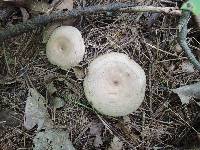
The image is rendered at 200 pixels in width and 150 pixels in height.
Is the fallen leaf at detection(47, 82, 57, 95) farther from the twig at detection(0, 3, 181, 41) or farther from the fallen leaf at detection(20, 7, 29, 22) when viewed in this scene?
the fallen leaf at detection(20, 7, 29, 22)

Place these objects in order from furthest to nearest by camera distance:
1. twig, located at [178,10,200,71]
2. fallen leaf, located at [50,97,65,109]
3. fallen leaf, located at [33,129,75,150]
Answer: fallen leaf, located at [50,97,65,109], fallen leaf, located at [33,129,75,150], twig, located at [178,10,200,71]

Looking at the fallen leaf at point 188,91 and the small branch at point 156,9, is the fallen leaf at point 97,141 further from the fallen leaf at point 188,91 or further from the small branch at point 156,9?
the small branch at point 156,9

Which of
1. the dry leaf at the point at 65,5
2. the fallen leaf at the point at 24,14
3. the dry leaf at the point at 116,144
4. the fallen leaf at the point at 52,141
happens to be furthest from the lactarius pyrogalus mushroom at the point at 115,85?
the fallen leaf at the point at 24,14

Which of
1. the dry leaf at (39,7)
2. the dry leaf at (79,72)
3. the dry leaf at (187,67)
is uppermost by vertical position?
the dry leaf at (39,7)

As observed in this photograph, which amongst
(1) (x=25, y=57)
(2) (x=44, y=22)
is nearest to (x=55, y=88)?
(1) (x=25, y=57)

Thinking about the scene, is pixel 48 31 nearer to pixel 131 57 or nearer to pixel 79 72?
pixel 79 72

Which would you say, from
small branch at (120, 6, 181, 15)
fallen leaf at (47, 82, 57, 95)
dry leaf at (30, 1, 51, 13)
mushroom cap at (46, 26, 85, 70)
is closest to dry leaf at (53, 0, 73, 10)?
dry leaf at (30, 1, 51, 13)
